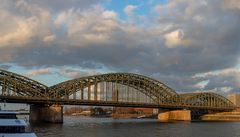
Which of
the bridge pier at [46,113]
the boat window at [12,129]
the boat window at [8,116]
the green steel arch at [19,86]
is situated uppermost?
the green steel arch at [19,86]

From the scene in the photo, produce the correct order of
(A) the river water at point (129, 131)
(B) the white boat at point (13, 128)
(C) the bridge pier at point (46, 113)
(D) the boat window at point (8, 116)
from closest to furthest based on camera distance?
(B) the white boat at point (13, 128)
(D) the boat window at point (8, 116)
(A) the river water at point (129, 131)
(C) the bridge pier at point (46, 113)

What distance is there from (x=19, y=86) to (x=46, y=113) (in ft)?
53.5

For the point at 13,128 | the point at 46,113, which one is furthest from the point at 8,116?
the point at 46,113

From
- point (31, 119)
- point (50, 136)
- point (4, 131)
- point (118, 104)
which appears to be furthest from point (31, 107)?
point (4, 131)

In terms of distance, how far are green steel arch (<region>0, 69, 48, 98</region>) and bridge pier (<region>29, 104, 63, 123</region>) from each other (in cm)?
617

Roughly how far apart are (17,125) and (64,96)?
13290 cm

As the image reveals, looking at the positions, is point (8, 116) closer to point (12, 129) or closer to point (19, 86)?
point (12, 129)

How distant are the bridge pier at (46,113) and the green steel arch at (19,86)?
6.17m

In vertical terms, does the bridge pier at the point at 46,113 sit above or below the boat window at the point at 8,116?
below

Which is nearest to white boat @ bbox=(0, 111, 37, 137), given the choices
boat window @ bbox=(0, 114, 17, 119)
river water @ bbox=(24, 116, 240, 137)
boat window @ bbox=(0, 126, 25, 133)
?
boat window @ bbox=(0, 126, 25, 133)

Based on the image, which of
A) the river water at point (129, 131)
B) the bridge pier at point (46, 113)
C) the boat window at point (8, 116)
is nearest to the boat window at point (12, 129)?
the boat window at point (8, 116)

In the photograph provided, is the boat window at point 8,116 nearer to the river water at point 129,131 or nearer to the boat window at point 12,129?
the boat window at point 12,129

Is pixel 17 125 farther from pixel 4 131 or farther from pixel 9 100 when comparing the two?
pixel 9 100

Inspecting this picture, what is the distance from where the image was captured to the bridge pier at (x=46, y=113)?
16138 centimetres
